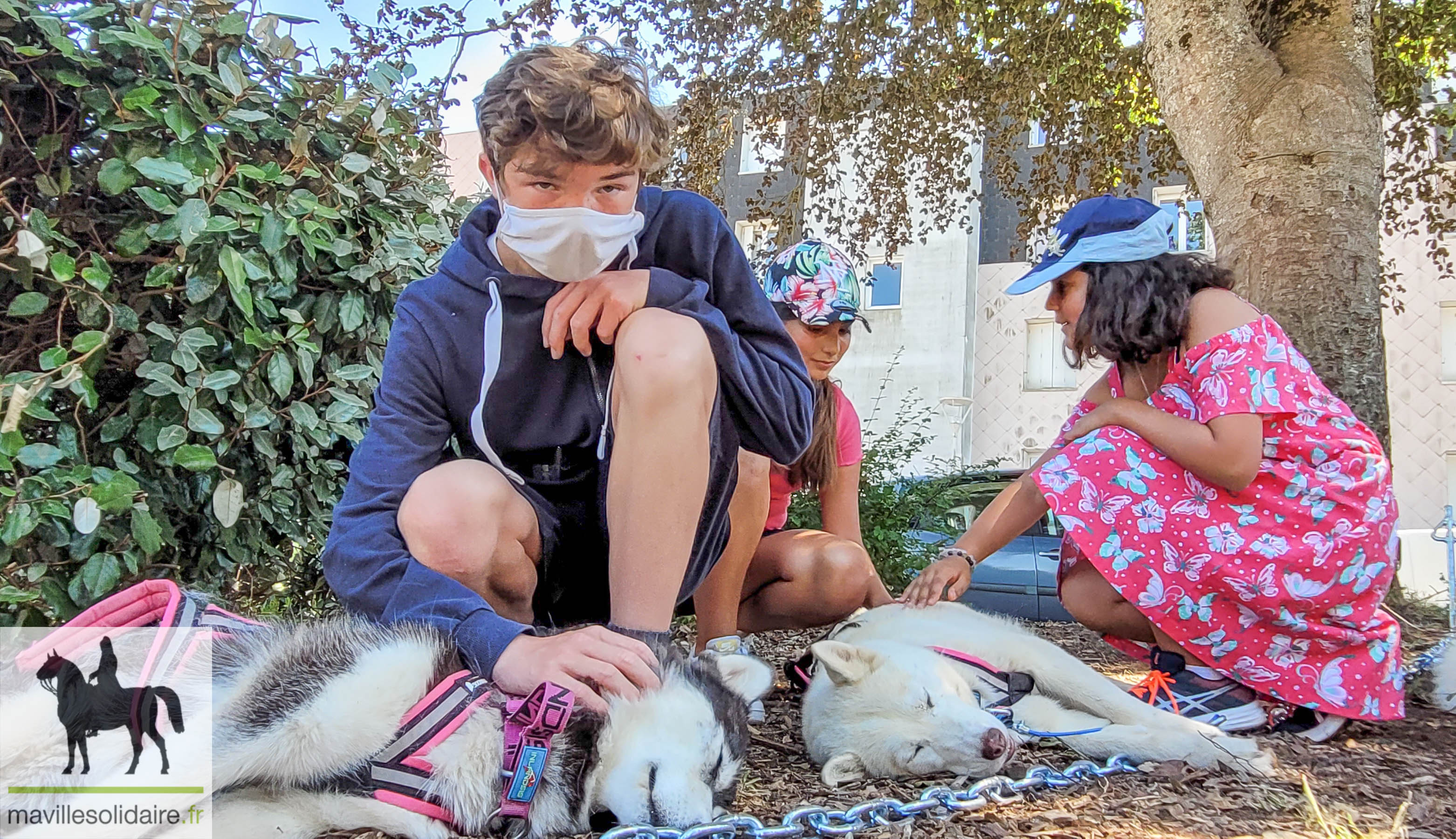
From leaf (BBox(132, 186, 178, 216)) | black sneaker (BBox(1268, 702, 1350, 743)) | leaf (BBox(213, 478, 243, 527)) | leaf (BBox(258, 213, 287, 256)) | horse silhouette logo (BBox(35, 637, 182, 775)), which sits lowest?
black sneaker (BBox(1268, 702, 1350, 743))

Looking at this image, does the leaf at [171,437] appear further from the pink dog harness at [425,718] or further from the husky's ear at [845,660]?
the husky's ear at [845,660]

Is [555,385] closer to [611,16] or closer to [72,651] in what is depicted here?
[72,651]

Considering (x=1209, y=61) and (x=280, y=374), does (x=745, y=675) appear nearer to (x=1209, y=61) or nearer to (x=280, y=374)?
(x=280, y=374)

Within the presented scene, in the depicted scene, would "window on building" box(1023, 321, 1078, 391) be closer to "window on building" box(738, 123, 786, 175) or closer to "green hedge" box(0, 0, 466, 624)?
"window on building" box(738, 123, 786, 175)

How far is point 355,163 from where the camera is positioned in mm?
2508

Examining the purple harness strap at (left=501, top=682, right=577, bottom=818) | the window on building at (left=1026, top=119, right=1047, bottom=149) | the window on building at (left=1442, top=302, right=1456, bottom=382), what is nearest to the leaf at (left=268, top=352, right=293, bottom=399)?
the purple harness strap at (left=501, top=682, right=577, bottom=818)

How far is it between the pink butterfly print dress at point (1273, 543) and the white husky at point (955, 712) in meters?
0.32

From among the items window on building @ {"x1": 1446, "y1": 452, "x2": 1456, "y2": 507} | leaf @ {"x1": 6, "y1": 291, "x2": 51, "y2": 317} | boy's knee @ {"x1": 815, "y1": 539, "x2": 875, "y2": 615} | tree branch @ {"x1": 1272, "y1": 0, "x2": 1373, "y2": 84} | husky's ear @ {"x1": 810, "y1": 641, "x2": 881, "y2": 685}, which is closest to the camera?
leaf @ {"x1": 6, "y1": 291, "x2": 51, "y2": 317}

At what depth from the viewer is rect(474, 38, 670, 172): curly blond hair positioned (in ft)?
5.93

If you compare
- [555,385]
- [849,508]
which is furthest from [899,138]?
[555,385]

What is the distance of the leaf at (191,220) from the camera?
2094mm

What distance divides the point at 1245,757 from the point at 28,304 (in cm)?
278

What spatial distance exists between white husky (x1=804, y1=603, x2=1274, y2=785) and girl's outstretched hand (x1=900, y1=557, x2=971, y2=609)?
0.20 feet

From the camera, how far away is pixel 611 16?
19.2 ft
